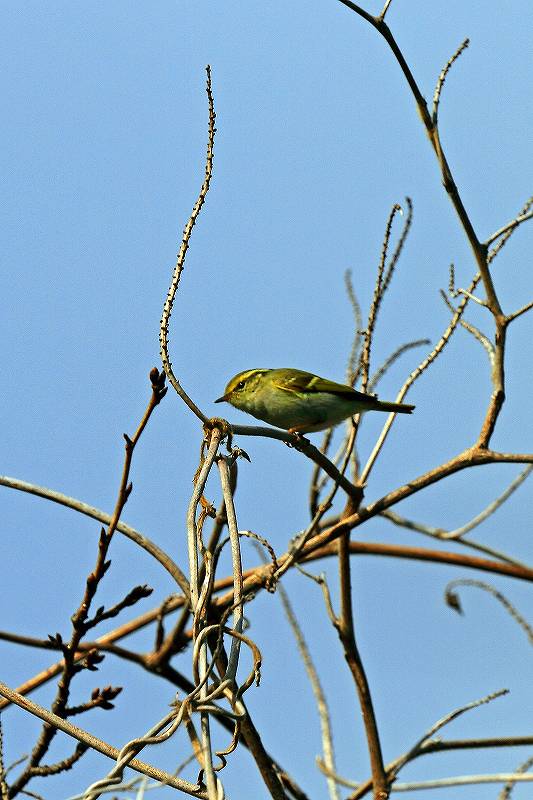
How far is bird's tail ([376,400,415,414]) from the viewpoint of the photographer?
3.91 m

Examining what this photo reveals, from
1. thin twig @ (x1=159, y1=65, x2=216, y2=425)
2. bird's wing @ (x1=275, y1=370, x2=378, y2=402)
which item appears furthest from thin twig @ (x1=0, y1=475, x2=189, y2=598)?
bird's wing @ (x1=275, y1=370, x2=378, y2=402)

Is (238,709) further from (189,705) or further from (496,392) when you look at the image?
(496,392)

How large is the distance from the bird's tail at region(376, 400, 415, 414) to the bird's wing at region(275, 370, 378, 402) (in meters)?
0.15

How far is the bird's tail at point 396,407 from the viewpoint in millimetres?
3908

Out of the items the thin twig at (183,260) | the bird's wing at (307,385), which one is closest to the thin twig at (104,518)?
the thin twig at (183,260)

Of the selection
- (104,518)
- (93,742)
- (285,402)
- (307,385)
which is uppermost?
(307,385)

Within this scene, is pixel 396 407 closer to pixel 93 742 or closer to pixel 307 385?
pixel 307 385

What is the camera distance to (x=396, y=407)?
3883 millimetres

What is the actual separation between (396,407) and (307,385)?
118 centimetres

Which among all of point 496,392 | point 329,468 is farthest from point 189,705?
point 496,392

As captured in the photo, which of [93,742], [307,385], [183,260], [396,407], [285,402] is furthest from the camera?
[307,385]

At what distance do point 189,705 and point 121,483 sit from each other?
1027 millimetres

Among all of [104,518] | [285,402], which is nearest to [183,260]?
[104,518]

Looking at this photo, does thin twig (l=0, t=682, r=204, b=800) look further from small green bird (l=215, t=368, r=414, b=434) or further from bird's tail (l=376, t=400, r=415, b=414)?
small green bird (l=215, t=368, r=414, b=434)
